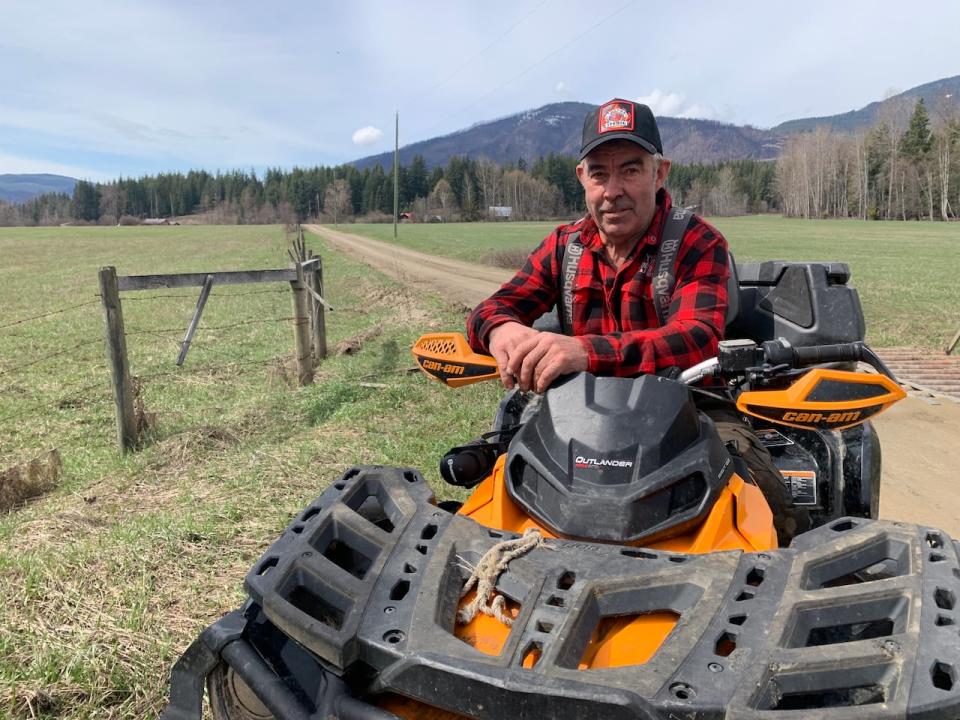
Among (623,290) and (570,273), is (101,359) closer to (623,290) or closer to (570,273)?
(570,273)

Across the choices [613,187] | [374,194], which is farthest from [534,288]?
[374,194]

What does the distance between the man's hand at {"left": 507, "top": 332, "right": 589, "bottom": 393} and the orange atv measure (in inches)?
2.2

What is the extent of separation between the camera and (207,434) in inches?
251

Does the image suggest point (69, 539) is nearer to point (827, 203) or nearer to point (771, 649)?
point (771, 649)

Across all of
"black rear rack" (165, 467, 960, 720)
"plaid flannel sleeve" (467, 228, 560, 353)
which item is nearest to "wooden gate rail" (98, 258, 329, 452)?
"plaid flannel sleeve" (467, 228, 560, 353)

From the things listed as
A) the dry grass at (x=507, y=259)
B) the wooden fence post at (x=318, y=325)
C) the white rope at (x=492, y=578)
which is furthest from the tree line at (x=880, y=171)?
the white rope at (x=492, y=578)

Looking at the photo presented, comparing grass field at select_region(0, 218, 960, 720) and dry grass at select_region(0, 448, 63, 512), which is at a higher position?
grass field at select_region(0, 218, 960, 720)

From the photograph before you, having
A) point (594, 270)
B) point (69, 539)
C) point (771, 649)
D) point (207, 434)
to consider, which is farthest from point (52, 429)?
point (771, 649)

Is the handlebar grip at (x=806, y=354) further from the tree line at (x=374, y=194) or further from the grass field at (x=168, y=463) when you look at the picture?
the tree line at (x=374, y=194)

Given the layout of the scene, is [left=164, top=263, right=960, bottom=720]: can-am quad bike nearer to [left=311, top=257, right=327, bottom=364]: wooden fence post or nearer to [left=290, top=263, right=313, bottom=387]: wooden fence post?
[left=290, top=263, right=313, bottom=387]: wooden fence post

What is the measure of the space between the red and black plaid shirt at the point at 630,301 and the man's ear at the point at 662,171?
50 mm

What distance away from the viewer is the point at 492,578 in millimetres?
1686

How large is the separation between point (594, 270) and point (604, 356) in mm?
904

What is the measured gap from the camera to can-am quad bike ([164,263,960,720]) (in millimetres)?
1312
